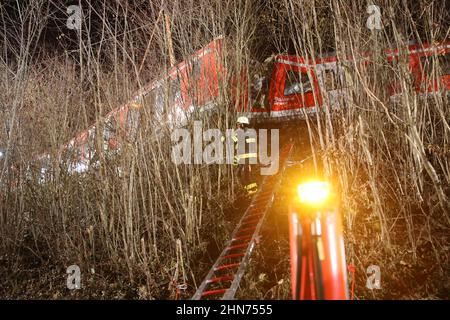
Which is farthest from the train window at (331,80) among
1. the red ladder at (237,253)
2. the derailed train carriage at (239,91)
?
the red ladder at (237,253)

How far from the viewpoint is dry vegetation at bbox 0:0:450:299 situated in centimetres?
446

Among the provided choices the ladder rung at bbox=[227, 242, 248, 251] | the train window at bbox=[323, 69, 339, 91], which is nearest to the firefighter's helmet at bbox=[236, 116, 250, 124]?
the train window at bbox=[323, 69, 339, 91]

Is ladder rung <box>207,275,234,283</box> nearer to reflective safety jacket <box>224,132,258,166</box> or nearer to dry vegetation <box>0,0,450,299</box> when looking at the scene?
dry vegetation <box>0,0,450,299</box>

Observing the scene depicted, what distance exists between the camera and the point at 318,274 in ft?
7.62

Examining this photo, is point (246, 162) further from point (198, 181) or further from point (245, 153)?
point (198, 181)

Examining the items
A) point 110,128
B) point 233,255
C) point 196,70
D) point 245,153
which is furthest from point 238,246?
point 196,70

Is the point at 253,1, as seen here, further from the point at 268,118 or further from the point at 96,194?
the point at 96,194

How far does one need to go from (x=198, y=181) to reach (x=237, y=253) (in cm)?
196

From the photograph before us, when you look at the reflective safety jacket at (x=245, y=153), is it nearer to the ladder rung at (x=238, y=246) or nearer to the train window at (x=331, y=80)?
the train window at (x=331, y=80)

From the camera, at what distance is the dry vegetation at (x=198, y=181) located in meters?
4.46

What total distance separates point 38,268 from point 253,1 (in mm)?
8038

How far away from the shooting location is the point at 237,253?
5.16 m

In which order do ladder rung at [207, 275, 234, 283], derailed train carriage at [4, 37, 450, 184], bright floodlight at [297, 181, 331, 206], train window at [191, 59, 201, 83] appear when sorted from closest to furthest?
bright floodlight at [297, 181, 331, 206] → ladder rung at [207, 275, 234, 283] → derailed train carriage at [4, 37, 450, 184] → train window at [191, 59, 201, 83]

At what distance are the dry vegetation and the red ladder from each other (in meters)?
0.33
